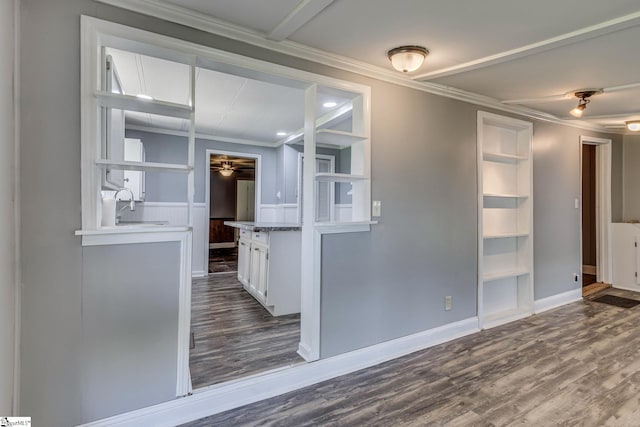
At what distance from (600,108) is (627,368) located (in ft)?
9.12

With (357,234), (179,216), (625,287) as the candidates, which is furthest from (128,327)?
(625,287)

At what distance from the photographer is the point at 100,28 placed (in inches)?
66.6

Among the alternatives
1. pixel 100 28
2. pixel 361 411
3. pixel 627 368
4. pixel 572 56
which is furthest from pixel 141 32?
pixel 627 368

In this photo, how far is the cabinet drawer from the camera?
368 centimetres

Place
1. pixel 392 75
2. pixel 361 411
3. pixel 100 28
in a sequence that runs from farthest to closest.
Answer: pixel 392 75, pixel 361 411, pixel 100 28

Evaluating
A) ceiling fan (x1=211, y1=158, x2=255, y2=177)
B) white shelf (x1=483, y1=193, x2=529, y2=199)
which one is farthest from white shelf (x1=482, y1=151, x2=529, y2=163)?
ceiling fan (x1=211, y1=158, x2=255, y2=177)

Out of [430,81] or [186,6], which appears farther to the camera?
[430,81]

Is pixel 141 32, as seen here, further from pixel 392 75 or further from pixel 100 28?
pixel 392 75

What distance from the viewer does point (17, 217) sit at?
1521 mm

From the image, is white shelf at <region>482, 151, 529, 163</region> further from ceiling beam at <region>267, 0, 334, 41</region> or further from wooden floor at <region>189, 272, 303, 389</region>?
wooden floor at <region>189, 272, 303, 389</region>

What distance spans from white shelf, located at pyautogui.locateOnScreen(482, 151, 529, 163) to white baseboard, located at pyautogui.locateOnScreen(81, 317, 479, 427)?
1.87 m

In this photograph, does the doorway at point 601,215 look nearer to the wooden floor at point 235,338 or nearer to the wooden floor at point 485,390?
the wooden floor at point 485,390

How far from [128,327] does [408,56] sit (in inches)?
96.1

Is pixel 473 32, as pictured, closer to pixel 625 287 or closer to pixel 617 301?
pixel 617 301
